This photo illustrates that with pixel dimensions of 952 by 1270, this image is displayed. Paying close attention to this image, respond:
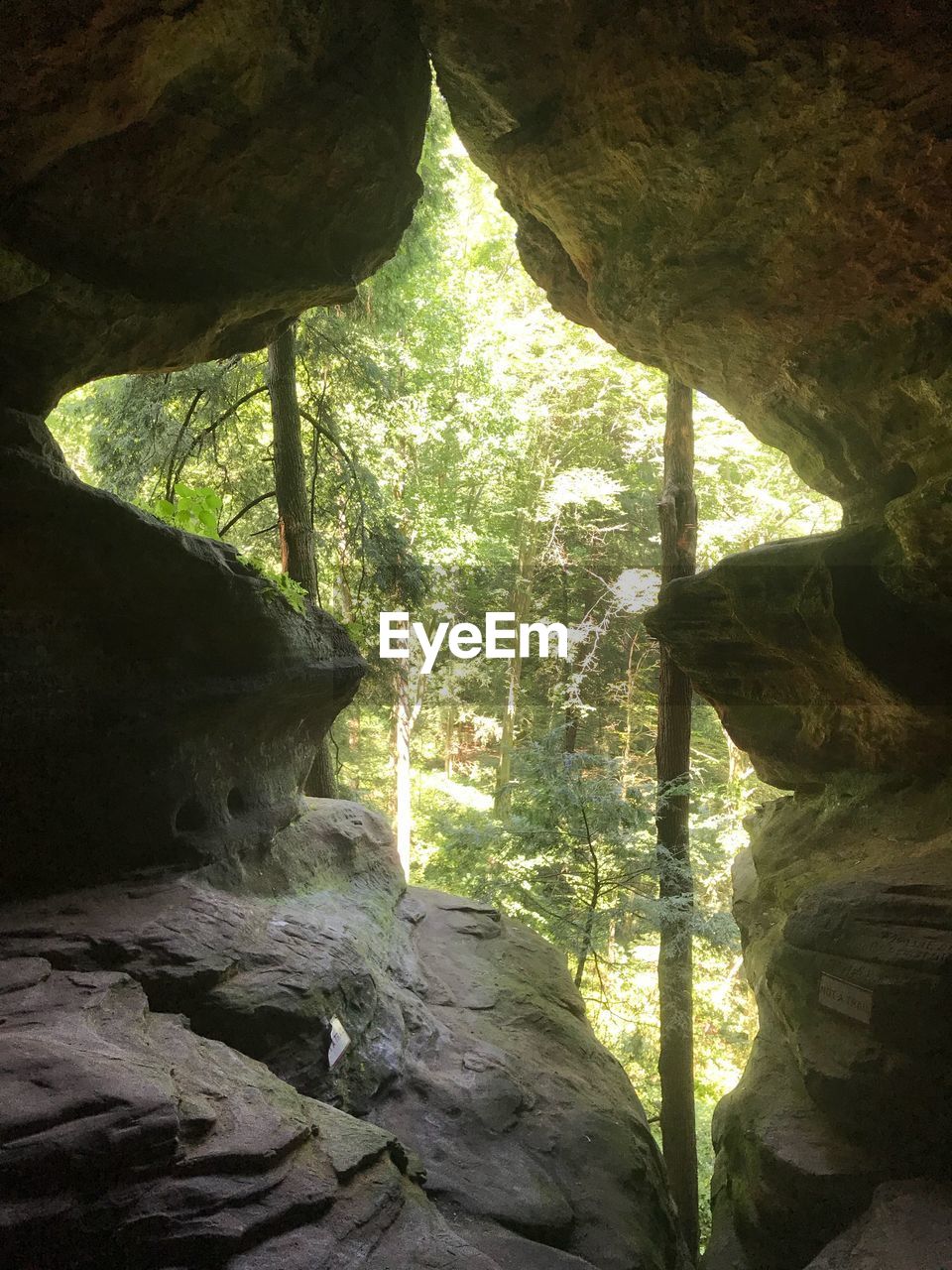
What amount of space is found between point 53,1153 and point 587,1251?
393cm

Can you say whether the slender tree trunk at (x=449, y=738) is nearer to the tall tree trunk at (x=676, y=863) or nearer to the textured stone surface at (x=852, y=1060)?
the tall tree trunk at (x=676, y=863)

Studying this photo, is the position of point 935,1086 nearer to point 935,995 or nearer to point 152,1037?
point 935,995

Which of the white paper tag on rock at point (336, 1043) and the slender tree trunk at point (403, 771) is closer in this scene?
the white paper tag on rock at point (336, 1043)

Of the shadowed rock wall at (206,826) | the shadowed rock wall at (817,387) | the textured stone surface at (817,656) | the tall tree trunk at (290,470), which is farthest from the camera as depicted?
the tall tree trunk at (290,470)

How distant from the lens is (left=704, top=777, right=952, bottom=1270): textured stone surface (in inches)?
216

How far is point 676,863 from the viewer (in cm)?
969

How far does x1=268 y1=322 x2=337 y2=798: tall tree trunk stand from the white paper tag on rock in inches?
174

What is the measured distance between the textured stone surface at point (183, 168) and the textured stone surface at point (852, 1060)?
299 inches

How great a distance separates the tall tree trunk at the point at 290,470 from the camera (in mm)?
9570

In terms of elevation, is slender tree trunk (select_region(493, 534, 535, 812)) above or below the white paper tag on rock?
above

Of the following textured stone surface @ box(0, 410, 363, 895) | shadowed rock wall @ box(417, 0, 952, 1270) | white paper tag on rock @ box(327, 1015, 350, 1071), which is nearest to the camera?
textured stone surface @ box(0, 410, 363, 895)

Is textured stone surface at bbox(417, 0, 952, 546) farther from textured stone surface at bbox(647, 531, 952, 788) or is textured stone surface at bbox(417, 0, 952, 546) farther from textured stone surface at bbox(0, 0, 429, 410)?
textured stone surface at bbox(0, 0, 429, 410)
